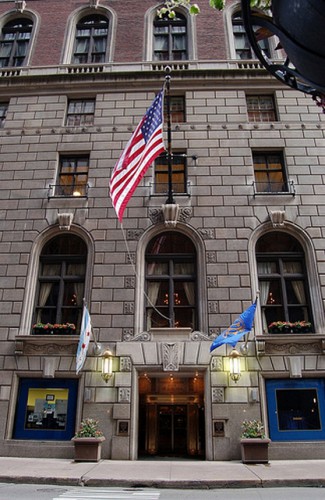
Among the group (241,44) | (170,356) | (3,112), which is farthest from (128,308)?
(241,44)

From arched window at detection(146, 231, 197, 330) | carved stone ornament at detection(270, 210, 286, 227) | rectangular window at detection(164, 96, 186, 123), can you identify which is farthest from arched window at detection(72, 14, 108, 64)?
carved stone ornament at detection(270, 210, 286, 227)

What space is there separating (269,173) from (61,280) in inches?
405

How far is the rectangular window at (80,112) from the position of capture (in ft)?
62.8

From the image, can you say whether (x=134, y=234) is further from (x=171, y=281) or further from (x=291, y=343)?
(x=291, y=343)

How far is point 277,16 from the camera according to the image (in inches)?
88.7

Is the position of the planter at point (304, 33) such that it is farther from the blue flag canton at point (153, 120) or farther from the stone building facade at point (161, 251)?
the stone building facade at point (161, 251)

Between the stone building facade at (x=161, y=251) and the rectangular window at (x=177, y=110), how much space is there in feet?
0.35

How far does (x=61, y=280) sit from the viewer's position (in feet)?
52.2

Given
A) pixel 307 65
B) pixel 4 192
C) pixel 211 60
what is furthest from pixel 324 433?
pixel 211 60

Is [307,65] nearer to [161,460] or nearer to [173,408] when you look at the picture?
[161,460]

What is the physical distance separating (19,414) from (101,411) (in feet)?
10.1

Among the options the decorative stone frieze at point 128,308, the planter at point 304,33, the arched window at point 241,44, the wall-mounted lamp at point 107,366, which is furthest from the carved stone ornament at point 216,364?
the arched window at point 241,44

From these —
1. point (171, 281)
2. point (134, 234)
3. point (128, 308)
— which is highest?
point (134, 234)

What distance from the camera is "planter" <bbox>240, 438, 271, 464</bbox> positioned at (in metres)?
11.9
